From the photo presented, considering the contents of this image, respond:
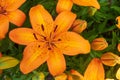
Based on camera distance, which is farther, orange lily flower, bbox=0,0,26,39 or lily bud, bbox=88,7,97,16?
lily bud, bbox=88,7,97,16

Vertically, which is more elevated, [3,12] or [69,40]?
[3,12]

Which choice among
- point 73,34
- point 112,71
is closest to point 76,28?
point 73,34

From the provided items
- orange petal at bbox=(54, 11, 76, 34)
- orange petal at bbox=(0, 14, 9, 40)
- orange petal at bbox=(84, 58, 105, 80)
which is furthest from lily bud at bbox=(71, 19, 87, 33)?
orange petal at bbox=(0, 14, 9, 40)

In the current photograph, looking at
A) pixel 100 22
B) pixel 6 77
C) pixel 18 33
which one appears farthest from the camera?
pixel 100 22

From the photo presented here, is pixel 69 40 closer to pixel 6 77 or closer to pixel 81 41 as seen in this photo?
pixel 81 41

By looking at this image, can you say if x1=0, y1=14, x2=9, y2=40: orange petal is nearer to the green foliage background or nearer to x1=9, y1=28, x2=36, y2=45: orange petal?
x1=9, y1=28, x2=36, y2=45: orange petal

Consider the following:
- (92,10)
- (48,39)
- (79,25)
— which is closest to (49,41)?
(48,39)

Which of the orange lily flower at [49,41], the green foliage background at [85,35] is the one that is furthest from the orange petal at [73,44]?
the green foliage background at [85,35]

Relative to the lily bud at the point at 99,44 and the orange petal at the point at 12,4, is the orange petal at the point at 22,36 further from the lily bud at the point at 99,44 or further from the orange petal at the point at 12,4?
the lily bud at the point at 99,44

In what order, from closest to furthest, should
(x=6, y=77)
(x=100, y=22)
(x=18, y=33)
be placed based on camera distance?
(x=18, y=33) < (x=6, y=77) < (x=100, y=22)
